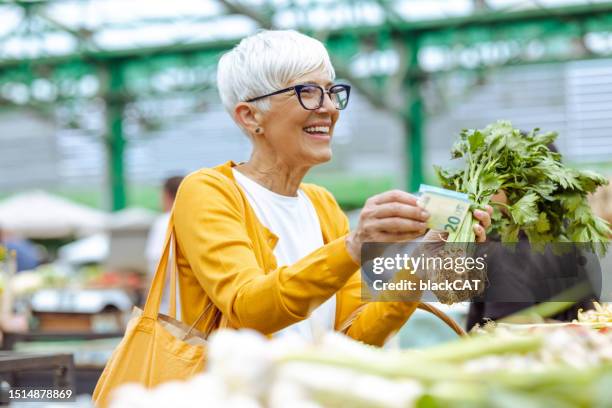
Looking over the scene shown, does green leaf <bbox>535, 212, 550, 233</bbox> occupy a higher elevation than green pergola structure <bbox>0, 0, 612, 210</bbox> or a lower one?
lower

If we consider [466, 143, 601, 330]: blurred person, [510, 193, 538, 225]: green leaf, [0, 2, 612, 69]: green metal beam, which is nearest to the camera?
[466, 143, 601, 330]: blurred person

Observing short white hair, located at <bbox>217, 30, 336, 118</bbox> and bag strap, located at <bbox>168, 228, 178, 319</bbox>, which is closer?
bag strap, located at <bbox>168, 228, 178, 319</bbox>

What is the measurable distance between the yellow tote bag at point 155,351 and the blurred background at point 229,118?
9.78m

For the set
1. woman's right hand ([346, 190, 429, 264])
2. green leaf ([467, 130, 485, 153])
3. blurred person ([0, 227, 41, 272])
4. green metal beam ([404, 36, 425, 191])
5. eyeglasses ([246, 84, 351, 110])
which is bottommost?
blurred person ([0, 227, 41, 272])

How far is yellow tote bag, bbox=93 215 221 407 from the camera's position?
6.48ft

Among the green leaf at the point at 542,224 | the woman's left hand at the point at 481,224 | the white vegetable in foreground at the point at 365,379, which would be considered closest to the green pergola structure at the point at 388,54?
the green leaf at the point at 542,224

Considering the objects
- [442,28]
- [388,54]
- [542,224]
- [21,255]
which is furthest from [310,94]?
[388,54]

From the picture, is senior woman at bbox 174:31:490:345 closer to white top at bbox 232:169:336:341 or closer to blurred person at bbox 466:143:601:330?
white top at bbox 232:169:336:341

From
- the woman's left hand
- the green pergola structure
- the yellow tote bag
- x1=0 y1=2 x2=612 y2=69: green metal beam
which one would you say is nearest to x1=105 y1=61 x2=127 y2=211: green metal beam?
the green pergola structure

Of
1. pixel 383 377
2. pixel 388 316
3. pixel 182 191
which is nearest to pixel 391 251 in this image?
→ pixel 388 316

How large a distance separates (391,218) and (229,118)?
532 inches

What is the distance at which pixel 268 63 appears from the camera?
2174 mm

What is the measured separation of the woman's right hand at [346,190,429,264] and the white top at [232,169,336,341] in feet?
1.59

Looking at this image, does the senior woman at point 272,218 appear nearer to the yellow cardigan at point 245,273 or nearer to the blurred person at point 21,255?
the yellow cardigan at point 245,273
